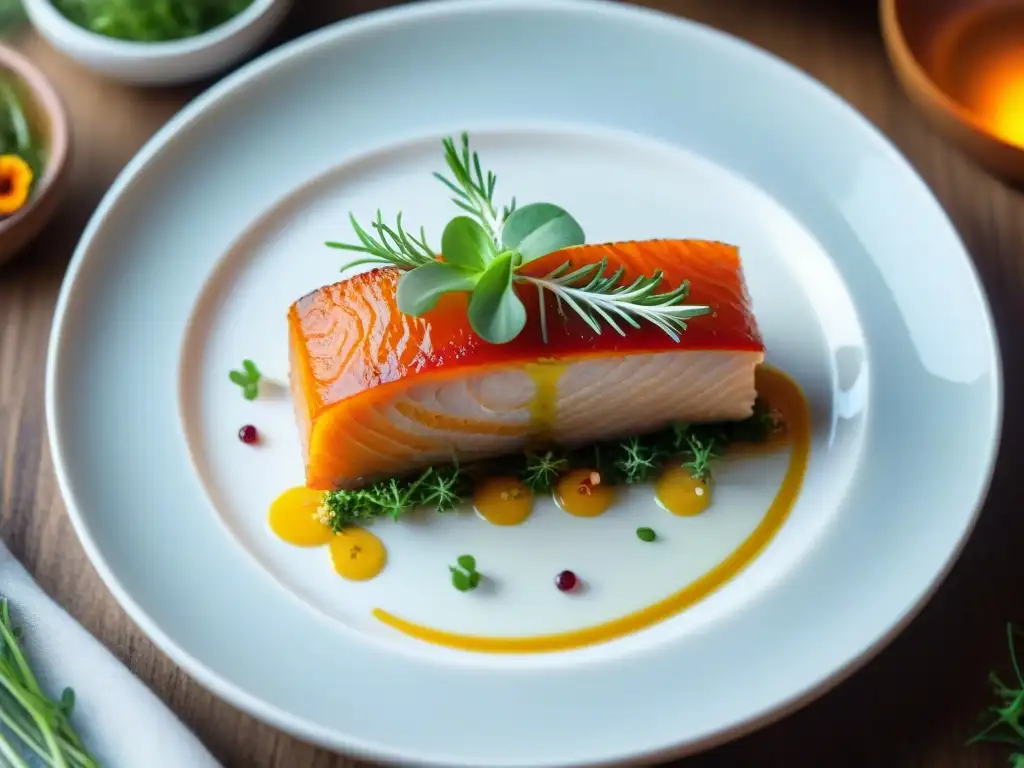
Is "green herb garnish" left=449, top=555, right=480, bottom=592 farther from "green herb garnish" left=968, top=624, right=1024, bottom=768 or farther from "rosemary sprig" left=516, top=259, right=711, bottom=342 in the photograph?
"green herb garnish" left=968, top=624, right=1024, bottom=768

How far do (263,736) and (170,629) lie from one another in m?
0.21

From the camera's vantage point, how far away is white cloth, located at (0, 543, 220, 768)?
1514mm

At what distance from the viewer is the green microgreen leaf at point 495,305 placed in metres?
1.57

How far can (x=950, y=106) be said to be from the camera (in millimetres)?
1859

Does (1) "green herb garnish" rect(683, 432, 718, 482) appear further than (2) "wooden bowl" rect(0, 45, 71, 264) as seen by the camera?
No

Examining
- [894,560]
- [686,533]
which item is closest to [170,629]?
[686,533]

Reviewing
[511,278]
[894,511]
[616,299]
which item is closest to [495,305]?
[511,278]

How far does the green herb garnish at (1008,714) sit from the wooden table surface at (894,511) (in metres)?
0.02

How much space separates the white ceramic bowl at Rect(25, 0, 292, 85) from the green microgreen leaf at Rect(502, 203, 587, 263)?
76 cm

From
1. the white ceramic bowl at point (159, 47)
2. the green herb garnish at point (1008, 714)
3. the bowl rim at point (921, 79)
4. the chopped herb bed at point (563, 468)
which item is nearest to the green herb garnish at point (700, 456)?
the chopped herb bed at point (563, 468)

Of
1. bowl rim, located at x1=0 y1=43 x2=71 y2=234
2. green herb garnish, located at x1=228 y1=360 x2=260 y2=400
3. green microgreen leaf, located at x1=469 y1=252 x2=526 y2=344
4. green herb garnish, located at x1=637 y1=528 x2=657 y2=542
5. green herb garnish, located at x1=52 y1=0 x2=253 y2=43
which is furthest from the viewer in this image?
green herb garnish, located at x1=52 y1=0 x2=253 y2=43

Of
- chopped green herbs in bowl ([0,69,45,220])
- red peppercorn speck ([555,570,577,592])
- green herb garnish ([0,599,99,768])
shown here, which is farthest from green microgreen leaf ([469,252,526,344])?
chopped green herbs in bowl ([0,69,45,220])

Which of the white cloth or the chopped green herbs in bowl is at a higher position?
the chopped green herbs in bowl

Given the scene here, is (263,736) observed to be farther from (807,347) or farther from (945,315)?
(945,315)
